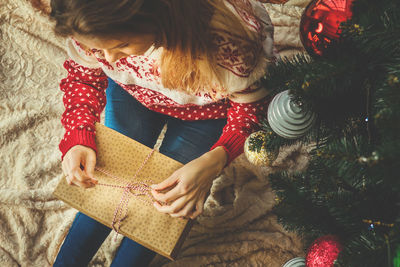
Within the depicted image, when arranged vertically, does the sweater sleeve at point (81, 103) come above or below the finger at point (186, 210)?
above

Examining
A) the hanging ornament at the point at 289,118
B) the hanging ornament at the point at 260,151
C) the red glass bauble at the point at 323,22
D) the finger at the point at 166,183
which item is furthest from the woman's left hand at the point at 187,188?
the red glass bauble at the point at 323,22

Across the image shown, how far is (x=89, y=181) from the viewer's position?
0.78 metres

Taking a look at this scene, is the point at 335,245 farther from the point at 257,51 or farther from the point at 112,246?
the point at 112,246

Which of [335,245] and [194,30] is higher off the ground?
[194,30]

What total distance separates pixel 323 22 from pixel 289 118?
0.17m

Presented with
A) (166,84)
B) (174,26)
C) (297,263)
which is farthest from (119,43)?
(297,263)

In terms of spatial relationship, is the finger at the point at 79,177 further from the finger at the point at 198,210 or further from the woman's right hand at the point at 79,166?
the finger at the point at 198,210

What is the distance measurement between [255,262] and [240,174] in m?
0.32

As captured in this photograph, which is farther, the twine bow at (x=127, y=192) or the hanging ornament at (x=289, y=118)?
the twine bow at (x=127, y=192)

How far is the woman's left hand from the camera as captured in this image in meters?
0.77

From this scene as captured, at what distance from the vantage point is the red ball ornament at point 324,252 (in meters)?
0.55

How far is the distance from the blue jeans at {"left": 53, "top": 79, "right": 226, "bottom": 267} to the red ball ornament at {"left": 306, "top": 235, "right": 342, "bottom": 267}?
1.54 ft

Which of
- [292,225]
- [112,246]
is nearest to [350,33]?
[292,225]

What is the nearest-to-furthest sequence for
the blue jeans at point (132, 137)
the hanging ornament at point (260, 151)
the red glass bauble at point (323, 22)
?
the red glass bauble at point (323, 22), the hanging ornament at point (260, 151), the blue jeans at point (132, 137)
